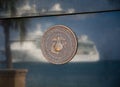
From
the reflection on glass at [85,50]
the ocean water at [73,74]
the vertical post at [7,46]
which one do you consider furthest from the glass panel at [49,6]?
the ocean water at [73,74]

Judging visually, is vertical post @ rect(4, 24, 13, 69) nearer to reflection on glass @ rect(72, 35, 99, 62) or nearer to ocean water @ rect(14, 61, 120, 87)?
ocean water @ rect(14, 61, 120, 87)

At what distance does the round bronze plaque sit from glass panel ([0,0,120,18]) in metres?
0.20

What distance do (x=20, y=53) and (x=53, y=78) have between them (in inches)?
18.8

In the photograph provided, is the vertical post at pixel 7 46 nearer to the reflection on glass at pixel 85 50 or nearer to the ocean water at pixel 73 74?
the ocean water at pixel 73 74

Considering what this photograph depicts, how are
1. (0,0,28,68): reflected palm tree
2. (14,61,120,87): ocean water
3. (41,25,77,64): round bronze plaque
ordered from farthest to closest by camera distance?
1. (0,0,28,68): reflected palm tree
2. (41,25,77,64): round bronze plaque
3. (14,61,120,87): ocean water

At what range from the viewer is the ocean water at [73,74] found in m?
3.42

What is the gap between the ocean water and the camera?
3416 millimetres

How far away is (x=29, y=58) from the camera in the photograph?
3711mm

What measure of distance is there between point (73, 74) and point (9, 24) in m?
0.92

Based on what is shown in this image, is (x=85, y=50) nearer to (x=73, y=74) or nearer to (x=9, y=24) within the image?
(x=73, y=74)

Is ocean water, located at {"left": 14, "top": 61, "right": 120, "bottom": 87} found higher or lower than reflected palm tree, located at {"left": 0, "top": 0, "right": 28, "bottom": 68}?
lower

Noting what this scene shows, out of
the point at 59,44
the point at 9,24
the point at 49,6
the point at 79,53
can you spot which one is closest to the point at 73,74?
the point at 79,53

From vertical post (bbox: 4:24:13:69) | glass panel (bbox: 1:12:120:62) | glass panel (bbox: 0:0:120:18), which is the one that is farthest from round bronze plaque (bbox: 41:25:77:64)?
vertical post (bbox: 4:24:13:69)

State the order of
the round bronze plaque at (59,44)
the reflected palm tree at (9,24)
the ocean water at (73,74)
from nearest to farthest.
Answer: the ocean water at (73,74) → the round bronze plaque at (59,44) → the reflected palm tree at (9,24)
